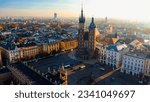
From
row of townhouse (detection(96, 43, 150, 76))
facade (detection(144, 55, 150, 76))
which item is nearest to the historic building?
row of townhouse (detection(96, 43, 150, 76))

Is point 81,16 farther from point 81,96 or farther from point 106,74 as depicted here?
point 81,96

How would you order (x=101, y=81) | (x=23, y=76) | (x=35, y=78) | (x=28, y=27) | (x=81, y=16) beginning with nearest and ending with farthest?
1. (x=35, y=78)
2. (x=23, y=76)
3. (x=101, y=81)
4. (x=81, y=16)
5. (x=28, y=27)

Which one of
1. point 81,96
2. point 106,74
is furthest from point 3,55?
point 81,96

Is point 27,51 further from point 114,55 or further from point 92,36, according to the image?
point 114,55

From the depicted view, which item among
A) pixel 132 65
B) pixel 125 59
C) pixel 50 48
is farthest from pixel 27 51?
pixel 132 65

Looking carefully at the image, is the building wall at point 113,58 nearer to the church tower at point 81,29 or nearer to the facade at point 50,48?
the church tower at point 81,29

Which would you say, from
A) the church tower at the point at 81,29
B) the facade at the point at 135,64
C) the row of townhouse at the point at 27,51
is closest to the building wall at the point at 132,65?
the facade at the point at 135,64

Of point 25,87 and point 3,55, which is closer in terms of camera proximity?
point 25,87

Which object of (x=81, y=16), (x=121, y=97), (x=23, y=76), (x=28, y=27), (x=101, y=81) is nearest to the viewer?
(x=121, y=97)
